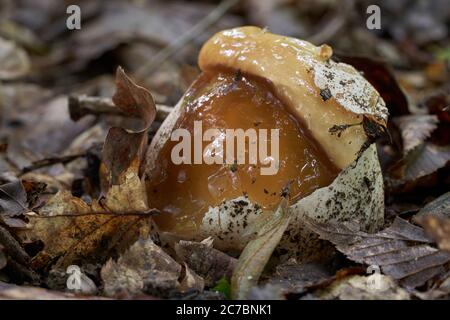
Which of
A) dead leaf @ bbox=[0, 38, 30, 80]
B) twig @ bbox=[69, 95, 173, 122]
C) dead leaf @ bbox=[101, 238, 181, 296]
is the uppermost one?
twig @ bbox=[69, 95, 173, 122]

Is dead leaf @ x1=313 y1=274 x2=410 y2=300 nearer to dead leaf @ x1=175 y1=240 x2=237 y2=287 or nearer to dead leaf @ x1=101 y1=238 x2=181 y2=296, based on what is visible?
dead leaf @ x1=175 y1=240 x2=237 y2=287

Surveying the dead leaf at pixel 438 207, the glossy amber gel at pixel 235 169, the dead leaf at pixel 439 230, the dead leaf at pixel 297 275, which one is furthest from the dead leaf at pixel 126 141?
the dead leaf at pixel 438 207

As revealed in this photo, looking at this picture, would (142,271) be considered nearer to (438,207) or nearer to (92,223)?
(92,223)

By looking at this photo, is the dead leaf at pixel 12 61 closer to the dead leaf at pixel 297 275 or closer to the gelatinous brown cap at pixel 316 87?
the gelatinous brown cap at pixel 316 87

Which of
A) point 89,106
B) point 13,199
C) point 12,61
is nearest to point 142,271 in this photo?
point 13,199

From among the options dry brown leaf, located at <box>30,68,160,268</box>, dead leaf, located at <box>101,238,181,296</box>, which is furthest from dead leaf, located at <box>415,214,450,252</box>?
dry brown leaf, located at <box>30,68,160,268</box>
